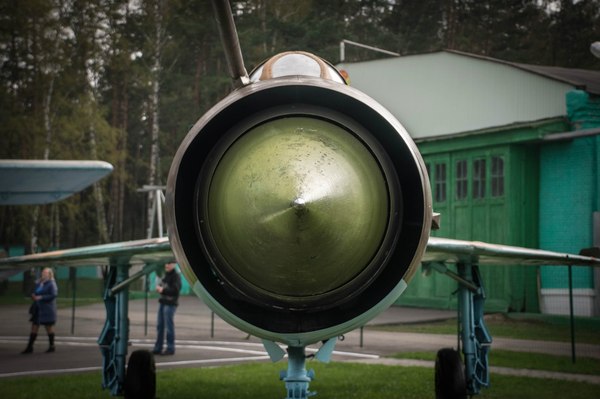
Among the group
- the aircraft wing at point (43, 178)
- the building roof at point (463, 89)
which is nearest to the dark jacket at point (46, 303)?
the aircraft wing at point (43, 178)

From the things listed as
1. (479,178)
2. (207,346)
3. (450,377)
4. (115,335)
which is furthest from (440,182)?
(115,335)

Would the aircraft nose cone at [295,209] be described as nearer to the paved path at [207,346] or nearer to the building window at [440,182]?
the paved path at [207,346]

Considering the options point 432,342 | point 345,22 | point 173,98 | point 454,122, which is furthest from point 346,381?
point 173,98

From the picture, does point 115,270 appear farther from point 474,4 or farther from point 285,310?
point 474,4

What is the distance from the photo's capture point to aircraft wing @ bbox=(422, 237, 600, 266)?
617 centimetres

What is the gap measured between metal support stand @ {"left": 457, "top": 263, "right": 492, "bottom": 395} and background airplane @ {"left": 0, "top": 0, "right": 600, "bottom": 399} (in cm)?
356

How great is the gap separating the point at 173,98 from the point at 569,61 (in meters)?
17.0

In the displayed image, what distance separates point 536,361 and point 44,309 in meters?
7.66

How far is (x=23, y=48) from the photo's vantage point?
3125 cm

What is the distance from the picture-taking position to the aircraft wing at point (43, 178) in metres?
13.7

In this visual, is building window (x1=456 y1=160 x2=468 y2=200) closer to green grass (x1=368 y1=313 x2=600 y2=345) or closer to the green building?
the green building

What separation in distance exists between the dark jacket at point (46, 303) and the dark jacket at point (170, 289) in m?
1.88

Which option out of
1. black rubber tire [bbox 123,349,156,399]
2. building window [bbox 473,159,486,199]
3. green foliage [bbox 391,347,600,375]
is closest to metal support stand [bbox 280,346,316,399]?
black rubber tire [bbox 123,349,156,399]

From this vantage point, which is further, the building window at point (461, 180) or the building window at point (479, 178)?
the building window at point (461, 180)
